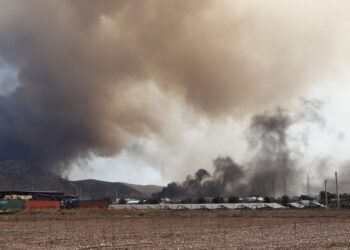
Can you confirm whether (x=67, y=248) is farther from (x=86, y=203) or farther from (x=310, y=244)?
(x=86, y=203)

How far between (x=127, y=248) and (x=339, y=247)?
13079 millimetres

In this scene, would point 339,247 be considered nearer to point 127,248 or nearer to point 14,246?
point 127,248

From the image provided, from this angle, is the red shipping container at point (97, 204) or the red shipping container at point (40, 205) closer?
the red shipping container at point (40, 205)

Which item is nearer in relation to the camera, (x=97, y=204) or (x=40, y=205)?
(x=40, y=205)

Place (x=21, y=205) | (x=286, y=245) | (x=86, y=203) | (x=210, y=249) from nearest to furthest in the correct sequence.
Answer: (x=210, y=249)
(x=286, y=245)
(x=21, y=205)
(x=86, y=203)

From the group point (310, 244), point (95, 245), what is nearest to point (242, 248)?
point (310, 244)

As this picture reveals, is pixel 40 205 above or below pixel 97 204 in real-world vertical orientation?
below

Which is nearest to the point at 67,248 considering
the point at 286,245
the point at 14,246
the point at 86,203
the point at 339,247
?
the point at 14,246

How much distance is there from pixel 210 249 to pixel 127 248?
5.34 m

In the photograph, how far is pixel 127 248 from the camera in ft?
101

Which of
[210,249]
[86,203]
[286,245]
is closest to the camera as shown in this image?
[210,249]

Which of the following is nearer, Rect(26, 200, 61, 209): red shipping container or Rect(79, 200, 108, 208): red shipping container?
Rect(26, 200, 61, 209): red shipping container

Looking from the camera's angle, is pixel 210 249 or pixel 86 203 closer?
pixel 210 249

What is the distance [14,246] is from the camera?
33188 millimetres
